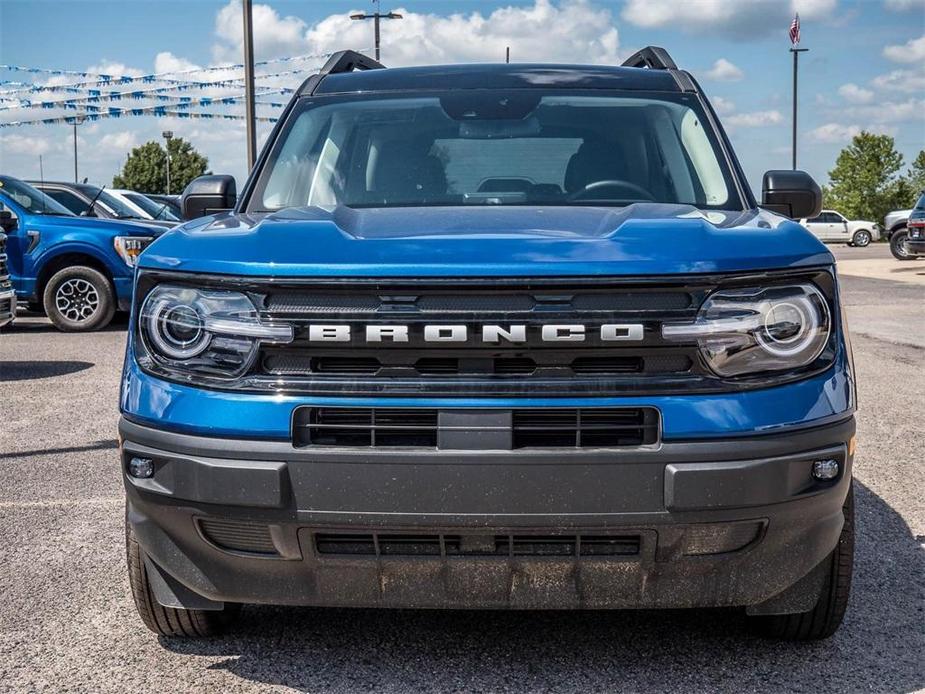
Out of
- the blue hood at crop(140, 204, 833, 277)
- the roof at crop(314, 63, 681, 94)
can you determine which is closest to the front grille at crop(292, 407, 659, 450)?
the blue hood at crop(140, 204, 833, 277)

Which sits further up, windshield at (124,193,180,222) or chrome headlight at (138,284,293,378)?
windshield at (124,193,180,222)

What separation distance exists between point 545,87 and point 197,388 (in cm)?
217

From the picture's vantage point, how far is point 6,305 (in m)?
9.88

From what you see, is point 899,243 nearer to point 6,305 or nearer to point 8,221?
point 8,221

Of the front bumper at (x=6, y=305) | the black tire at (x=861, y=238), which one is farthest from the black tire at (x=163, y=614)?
the black tire at (x=861, y=238)

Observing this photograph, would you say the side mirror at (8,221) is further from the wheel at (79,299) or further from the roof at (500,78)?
the roof at (500,78)

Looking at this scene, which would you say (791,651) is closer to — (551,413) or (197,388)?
(551,413)

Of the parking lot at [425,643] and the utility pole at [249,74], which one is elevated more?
the utility pole at [249,74]

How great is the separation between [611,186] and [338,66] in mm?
1483

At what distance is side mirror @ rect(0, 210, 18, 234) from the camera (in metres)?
11.8

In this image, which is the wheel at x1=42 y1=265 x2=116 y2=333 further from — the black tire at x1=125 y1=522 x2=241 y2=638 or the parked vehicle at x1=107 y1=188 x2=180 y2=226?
the black tire at x1=125 y1=522 x2=241 y2=638

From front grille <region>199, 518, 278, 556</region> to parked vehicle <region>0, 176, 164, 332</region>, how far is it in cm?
1072

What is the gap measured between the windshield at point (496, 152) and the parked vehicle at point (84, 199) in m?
A: 10.6

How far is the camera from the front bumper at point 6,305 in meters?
9.83
